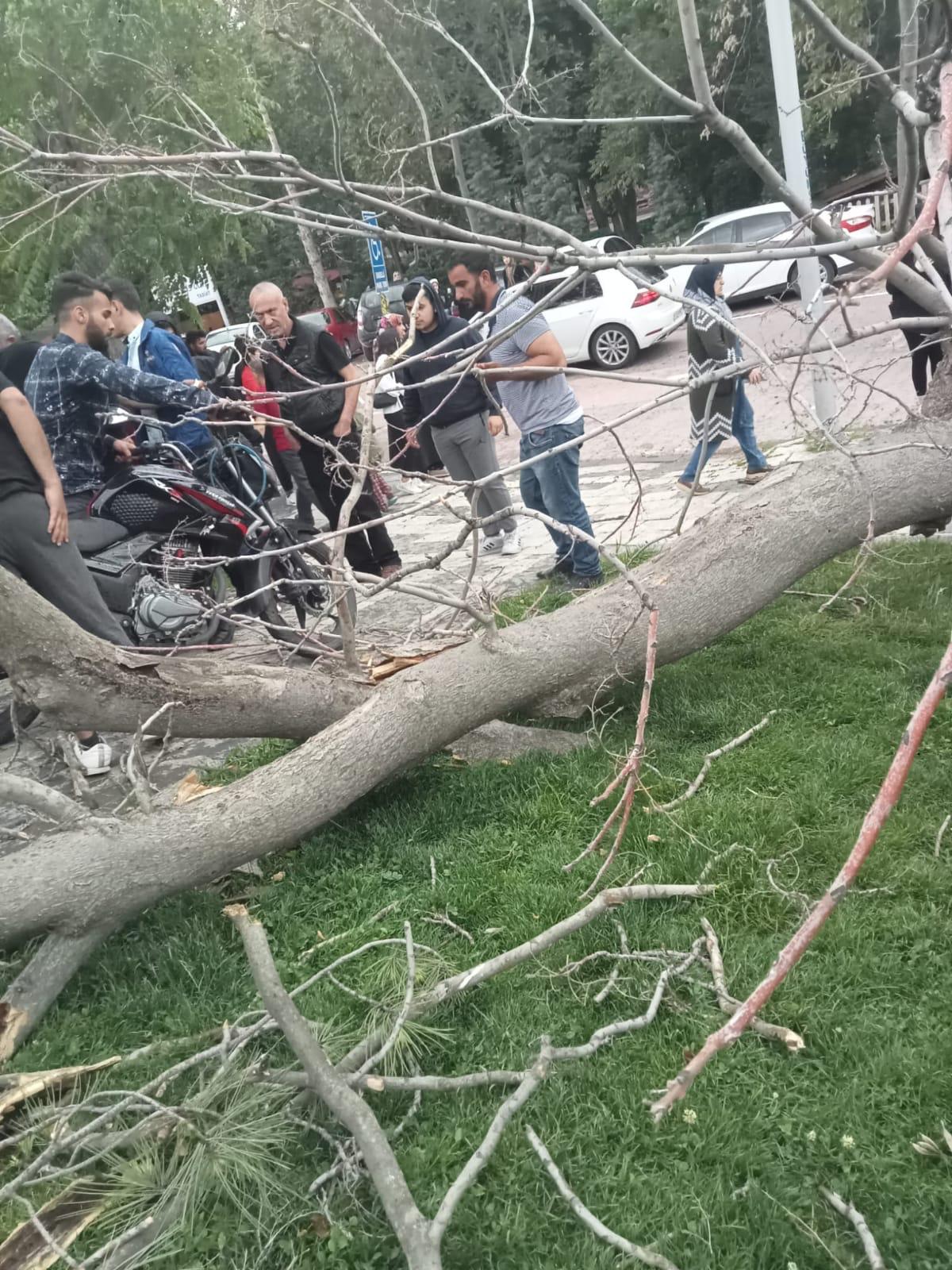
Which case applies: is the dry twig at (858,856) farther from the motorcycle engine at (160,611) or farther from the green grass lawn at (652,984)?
the motorcycle engine at (160,611)

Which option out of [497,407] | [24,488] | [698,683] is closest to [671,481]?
[497,407]

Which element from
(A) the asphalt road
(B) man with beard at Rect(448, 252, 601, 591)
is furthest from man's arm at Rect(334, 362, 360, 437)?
(A) the asphalt road

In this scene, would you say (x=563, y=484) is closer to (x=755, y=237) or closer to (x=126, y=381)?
(x=126, y=381)

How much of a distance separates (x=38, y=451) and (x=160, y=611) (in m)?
1.02

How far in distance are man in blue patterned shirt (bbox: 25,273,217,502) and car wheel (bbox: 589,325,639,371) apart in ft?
29.6

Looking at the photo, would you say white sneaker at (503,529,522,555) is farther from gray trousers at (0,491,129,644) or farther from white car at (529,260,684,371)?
white car at (529,260,684,371)

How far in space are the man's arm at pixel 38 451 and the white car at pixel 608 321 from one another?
9429 mm

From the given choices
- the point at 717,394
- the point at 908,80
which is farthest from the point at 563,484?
the point at 908,80

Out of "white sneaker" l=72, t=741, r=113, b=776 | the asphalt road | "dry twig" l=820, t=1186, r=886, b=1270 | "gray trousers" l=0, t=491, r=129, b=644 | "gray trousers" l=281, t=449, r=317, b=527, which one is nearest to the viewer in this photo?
"dry twig" l=820, t=1186, r=886, b=1270

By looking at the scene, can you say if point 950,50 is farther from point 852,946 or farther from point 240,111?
point 240,111

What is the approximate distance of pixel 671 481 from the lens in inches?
291

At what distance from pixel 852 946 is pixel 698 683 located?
166cm

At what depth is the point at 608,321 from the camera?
1259 centimetres

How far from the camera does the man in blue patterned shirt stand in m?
4.31
